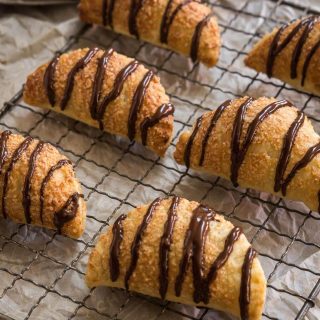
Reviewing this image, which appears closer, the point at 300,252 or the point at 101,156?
the point at 300,252

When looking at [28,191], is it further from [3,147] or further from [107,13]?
[107,13]

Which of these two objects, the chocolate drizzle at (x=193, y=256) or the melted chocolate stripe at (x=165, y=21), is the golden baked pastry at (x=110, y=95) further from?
the chocolate drizzle at (x=193, y=256)

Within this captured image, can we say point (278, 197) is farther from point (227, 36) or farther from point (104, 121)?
point (227, 36)

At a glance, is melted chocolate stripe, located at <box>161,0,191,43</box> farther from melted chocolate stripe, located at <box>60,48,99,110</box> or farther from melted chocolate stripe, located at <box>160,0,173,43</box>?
melted chocolate stripe, located at <box>60,48,99,110</box>

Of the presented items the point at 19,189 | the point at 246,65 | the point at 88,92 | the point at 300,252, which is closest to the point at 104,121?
the point at 88,92

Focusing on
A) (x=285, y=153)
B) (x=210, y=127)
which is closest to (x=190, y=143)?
(x=210, y=127)

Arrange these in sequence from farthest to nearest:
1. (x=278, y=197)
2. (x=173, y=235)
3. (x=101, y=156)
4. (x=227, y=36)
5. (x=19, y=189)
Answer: (x=227, y=36) → (x=101, y=156) → (x=278, y=197) → (x=19, y=189) → (x=173, y=235)
